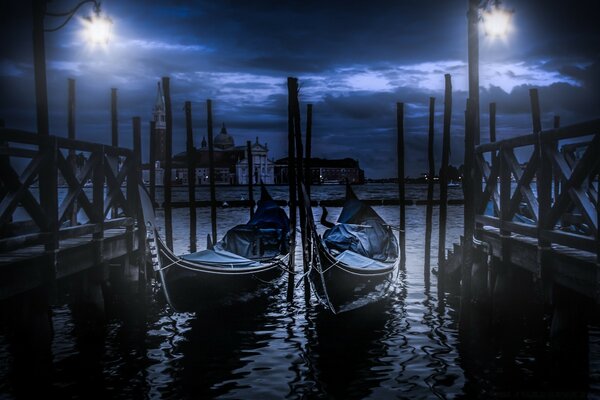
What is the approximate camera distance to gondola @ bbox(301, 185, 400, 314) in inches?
380

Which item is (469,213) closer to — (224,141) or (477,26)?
(477,26)

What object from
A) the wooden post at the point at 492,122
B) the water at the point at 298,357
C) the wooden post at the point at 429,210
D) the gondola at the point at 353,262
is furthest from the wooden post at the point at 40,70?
the wooden post at the point at 492,122

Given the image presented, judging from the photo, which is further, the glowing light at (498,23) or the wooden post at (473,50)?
the wooden post at (473,50)

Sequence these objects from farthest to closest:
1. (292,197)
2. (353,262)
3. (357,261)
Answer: (357,261) < (353,262) < (292,197)

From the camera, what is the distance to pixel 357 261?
34.7ft

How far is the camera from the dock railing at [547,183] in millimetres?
4797

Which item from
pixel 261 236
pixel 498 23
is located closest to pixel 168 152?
pixel 261 236

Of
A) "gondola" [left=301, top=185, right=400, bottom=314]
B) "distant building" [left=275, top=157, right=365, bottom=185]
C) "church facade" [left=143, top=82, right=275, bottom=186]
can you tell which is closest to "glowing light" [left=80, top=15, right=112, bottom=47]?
"gondola" [left=301, top=185, right=400, bottom=314]

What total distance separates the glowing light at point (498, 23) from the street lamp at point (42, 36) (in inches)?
213

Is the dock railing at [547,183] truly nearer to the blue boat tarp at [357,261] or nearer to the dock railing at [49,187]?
the blue boat tarp at [357,261]

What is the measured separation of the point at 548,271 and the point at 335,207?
4413 cm

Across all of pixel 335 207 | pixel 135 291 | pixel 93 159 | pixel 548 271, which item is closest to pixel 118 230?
pixel 135 291

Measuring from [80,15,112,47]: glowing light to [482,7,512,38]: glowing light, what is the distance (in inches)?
213

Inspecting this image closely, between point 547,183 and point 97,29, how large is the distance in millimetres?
6431
